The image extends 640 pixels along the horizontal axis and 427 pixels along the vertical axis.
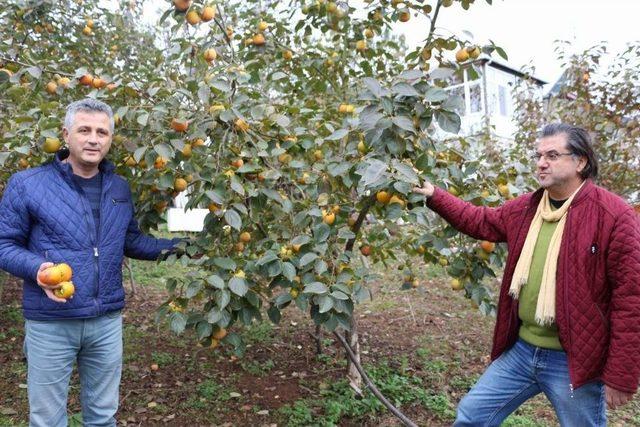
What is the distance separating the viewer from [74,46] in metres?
3.70

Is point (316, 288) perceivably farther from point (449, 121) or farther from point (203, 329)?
point (449, 121)

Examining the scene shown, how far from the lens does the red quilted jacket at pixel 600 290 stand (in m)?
1.59

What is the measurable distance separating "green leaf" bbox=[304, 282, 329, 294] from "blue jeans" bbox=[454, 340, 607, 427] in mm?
676

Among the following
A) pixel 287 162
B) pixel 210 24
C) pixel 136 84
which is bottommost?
pixel 287 162

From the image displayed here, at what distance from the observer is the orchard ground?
2953mm

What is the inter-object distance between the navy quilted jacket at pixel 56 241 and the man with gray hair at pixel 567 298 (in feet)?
3.95

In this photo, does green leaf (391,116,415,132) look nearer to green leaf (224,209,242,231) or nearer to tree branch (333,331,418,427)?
green leaf (224,209,242,231)

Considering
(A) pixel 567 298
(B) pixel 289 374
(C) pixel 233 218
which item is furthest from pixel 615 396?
(B) pixel 289 374

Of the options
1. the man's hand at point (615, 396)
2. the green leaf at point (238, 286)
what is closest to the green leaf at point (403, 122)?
the green leaf at point (238, 286)

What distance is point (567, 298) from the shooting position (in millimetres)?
1684

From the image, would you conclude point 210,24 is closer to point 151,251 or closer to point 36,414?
point 151,251

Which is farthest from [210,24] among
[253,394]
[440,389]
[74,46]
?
[440,389]

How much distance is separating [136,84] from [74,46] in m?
1.82

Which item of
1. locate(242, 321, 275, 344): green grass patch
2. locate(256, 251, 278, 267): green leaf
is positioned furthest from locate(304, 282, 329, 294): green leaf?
locate(242, 321, 275, 344): green grass patch
